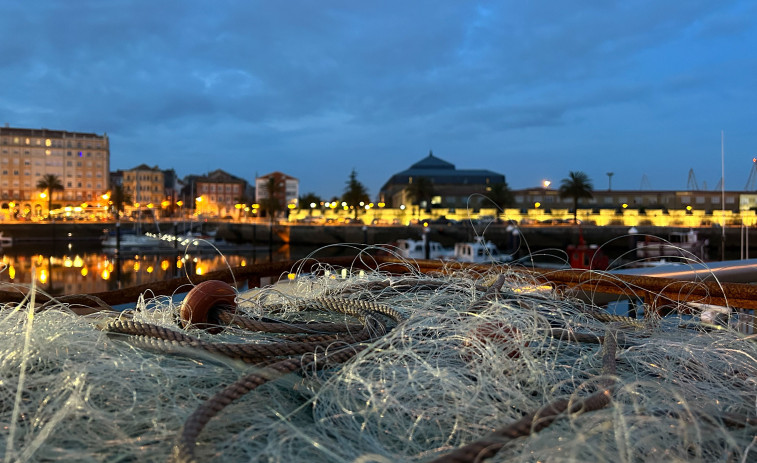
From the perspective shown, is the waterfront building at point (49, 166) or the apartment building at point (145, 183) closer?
the waterfront building at point (49, 166)

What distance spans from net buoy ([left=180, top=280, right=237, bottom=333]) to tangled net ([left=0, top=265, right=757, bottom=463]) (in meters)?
0.04

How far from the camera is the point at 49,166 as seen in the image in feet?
298

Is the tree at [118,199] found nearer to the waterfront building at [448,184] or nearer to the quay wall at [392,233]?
the quay wall at [392,233]

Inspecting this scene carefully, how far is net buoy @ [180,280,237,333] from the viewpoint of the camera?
197 cm

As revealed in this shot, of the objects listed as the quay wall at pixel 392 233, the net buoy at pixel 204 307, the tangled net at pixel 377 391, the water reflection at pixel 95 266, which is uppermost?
the net buoy at pixel 204 307

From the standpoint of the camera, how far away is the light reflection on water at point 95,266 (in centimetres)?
2659

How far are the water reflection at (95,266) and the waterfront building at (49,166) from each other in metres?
51.0

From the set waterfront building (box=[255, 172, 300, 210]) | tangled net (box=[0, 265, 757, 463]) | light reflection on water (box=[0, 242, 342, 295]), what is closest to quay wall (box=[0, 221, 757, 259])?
light reflection on water (box=[0, 242, 342, 295])

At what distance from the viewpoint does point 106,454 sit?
1082mm

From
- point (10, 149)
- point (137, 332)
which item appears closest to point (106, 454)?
point (137, 332)

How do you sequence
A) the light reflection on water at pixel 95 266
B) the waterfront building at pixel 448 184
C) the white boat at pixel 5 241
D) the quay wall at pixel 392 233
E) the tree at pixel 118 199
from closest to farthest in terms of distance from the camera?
1. the light reflection on water at pixel 95 266
2. the quay wall at pixel 392 233
3. the white boat at pixel 5 241
4. the waterfront building at pixel 448 184
5. the tree at pixel 118 199

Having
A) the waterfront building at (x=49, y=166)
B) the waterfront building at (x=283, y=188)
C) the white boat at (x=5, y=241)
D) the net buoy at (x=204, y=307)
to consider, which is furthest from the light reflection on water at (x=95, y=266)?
the waterfront building at (x=283, y=188)

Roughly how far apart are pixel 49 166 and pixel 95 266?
6962 cm

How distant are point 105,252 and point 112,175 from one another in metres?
77.4
